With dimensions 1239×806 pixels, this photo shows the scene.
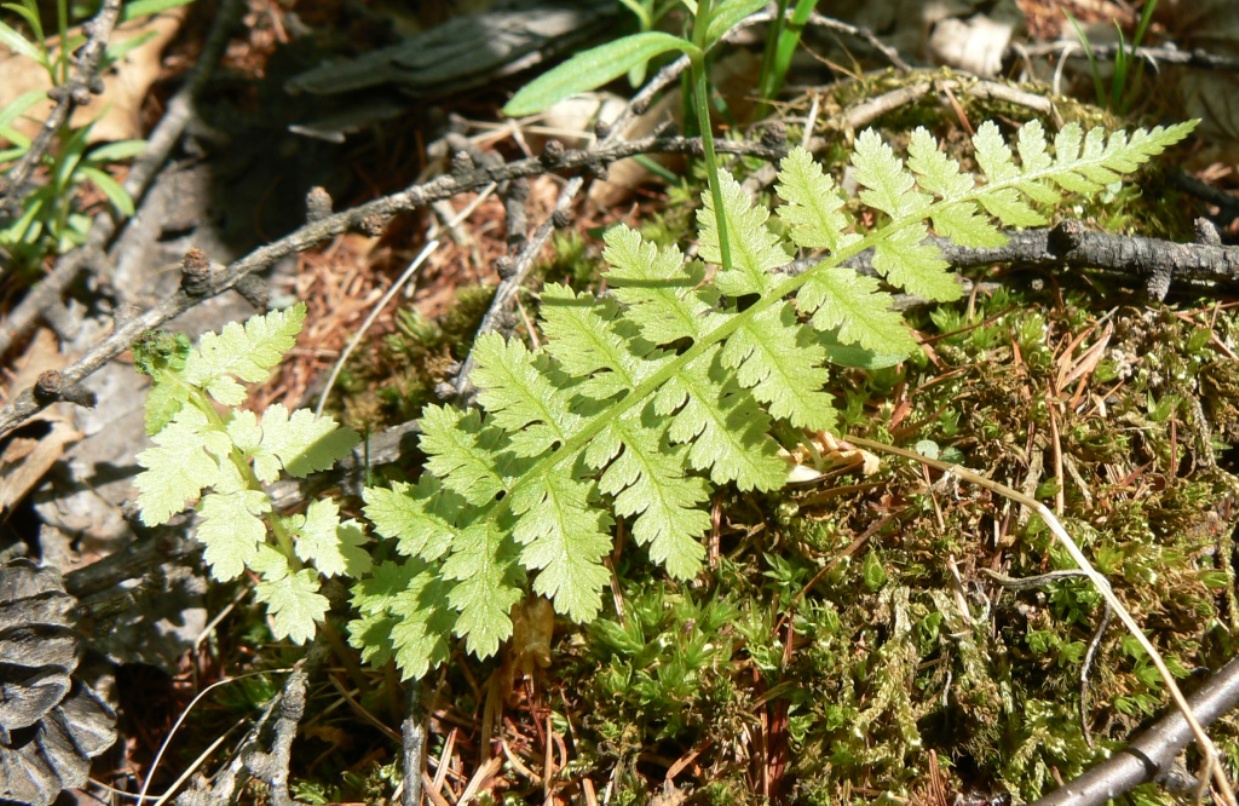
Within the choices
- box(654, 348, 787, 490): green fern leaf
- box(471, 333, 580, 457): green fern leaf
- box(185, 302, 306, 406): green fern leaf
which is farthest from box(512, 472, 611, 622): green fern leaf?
box(185, 302, 306, 406): green fern leaf

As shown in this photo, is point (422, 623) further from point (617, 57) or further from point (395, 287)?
point (617, 57)

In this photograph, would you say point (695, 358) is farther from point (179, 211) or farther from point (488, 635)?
point (179, 211)

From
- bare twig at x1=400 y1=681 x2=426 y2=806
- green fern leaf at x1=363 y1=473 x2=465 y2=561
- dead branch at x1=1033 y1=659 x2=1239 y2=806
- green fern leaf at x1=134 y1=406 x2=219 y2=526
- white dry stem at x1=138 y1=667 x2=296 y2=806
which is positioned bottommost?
white dry stem at x1=138 y1=667 x2=296 y2=806

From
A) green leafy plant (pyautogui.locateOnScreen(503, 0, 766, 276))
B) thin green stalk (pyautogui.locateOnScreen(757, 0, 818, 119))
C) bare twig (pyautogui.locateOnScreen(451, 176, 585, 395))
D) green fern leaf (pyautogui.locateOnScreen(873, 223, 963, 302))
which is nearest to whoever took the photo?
green leafy plant (pyautogui.locateOnScreen(503, 0, 766, 276))

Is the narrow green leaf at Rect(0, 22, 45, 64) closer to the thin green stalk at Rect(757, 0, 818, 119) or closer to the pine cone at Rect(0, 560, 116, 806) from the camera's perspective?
the pine cone at Rect(0, 560, 116, 806)

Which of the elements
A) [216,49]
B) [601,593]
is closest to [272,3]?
[216,49]

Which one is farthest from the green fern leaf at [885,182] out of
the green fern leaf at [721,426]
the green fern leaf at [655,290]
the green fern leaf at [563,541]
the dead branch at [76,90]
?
the dead branch at [76,90]

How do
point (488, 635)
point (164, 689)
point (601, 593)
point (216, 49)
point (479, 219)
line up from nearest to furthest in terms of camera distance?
point (488, 635) < point (601, 593) < point (164, 689) < point (479, 219) < point (216, 49)

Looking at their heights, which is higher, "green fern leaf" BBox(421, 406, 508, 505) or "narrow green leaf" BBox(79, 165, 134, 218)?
"narrow green leaf" BBox(79, 165, 134, 218)
